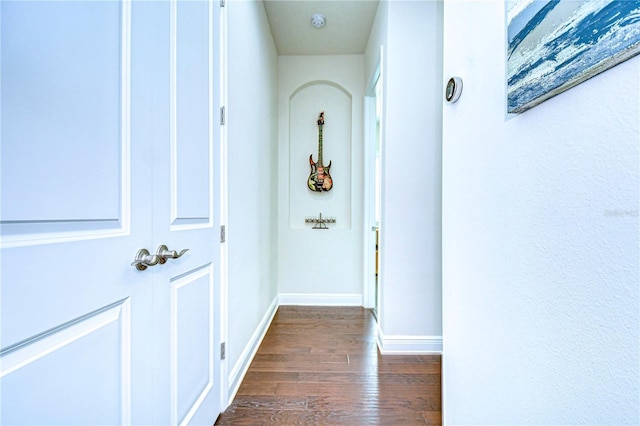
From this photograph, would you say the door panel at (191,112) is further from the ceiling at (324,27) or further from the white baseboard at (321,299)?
the white baseboard at (321,299)

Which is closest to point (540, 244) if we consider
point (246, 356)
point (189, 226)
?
point (189, 226)

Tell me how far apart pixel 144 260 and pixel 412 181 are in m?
1.80

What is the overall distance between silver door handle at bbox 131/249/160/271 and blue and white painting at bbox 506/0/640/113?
108 cm

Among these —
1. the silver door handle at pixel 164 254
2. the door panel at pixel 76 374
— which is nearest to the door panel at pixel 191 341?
the silver door handle at pixel 164 254

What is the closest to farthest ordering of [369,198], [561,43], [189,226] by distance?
[561,43] → [189,226] → [369,198]

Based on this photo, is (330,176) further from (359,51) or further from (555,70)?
(555,70)

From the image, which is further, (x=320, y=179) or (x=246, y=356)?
(x=320, y=179)

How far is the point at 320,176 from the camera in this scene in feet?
10.3

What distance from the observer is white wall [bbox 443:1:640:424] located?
0.47 metres

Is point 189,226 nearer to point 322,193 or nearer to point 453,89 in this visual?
point 453,89

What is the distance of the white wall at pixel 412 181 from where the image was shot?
2053 mm

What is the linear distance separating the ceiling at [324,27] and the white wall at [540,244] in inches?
67.1

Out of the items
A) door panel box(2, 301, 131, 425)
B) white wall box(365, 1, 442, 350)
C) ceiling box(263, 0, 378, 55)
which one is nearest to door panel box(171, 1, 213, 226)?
door panel box(2, 301, 131, 425)

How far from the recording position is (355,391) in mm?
1630
